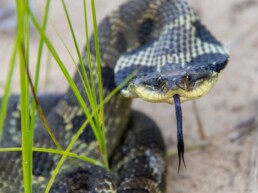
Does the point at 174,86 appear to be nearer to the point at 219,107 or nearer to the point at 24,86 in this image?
the point at 24,86

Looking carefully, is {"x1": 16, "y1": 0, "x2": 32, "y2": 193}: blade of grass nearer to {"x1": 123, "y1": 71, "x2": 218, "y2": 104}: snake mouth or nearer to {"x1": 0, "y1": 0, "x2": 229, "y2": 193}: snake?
{"x1": 0, "y1": 0, "x2": 229, "y2": 193}: snake

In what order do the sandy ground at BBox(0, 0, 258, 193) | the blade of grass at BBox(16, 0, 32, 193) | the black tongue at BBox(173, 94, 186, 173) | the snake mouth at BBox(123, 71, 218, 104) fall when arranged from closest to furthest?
the blade of grass at BBox(16, 0, 32, 193) < the black tongue at BBox(173, 94, 186, 173) < the snake mouth at BBox(123, 71, 218, 104) < the sandy ground at BBox(0, 0, 258, 193)

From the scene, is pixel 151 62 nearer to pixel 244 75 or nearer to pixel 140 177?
pixel 140 177

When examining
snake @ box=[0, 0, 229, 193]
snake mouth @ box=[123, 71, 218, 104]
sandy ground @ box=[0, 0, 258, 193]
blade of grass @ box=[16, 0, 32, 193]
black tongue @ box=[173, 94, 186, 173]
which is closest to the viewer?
blade of grass @ box=[16, 0, 32, 193]

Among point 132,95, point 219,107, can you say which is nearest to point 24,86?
point 132,95

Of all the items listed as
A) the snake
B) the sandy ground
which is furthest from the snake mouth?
the sandy ground

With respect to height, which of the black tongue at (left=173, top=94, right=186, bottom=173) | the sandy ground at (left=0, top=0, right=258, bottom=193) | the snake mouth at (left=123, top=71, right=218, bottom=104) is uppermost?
the snake mouth at (left=123, top=71, right=218, bottom=104)

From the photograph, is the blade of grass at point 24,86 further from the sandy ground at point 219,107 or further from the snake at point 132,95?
the sandy ground at point 219,107

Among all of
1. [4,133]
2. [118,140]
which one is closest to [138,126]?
[118,140]
